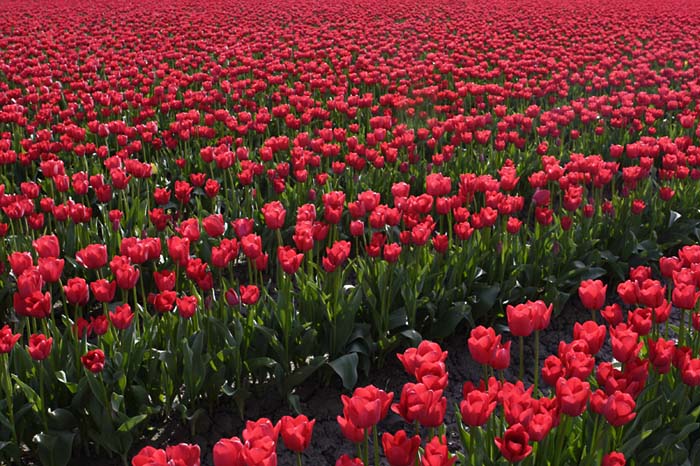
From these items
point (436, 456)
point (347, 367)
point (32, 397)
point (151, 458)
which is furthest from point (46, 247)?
point (436, 456)

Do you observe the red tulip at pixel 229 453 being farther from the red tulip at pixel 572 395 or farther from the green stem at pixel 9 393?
the green stem at pixel 9 393

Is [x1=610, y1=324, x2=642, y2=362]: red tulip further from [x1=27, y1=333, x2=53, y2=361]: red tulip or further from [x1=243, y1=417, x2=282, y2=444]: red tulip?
[x1=27, y1=333, x2=53, y2=361]: red tulip

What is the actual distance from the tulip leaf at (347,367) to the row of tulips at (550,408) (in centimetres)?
85

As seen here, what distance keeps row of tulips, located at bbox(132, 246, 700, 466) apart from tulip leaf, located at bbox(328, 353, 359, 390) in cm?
85

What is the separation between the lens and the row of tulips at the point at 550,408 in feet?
5.65

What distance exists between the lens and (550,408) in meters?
1.88

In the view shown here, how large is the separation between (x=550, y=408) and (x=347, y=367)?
1.45 meters

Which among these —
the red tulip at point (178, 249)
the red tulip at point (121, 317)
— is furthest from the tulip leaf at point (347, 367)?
the red tulip at point (121, 317)

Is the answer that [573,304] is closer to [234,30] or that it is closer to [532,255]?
[532,255]

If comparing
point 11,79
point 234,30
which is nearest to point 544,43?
point 234,30

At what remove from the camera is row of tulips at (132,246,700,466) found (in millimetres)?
1723

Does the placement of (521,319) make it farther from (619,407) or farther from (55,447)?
(55,447)

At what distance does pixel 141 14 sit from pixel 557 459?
16797mm

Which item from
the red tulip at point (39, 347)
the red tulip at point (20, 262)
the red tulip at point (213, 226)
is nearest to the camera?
the red tulip at point (39, 347)
